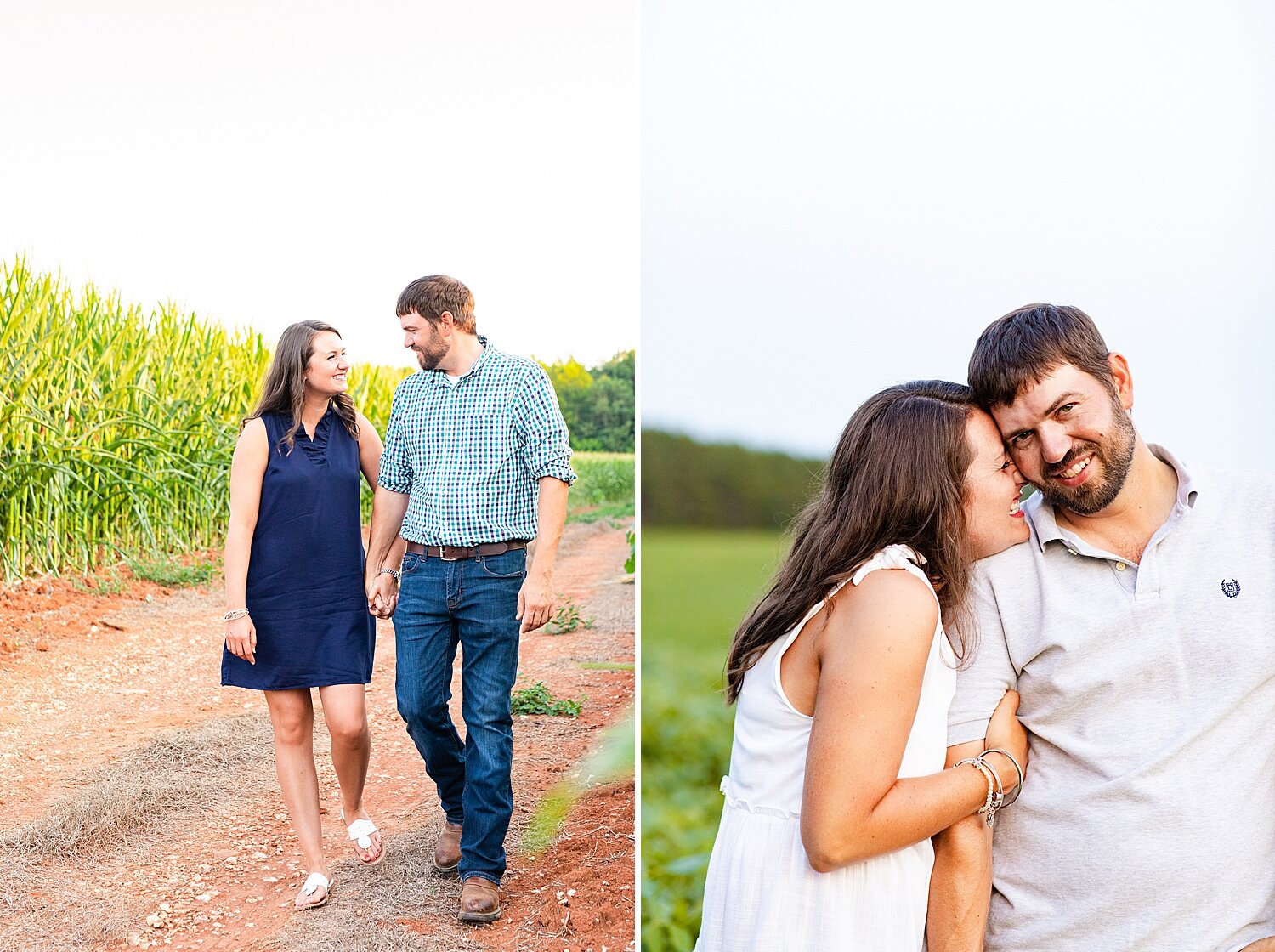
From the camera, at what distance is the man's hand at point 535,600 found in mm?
2480

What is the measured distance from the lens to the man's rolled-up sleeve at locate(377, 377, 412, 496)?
106 inches

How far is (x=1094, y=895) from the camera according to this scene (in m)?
1.41

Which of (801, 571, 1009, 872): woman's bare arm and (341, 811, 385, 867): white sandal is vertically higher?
(801, 571, 1009, 872): woman's bare arm

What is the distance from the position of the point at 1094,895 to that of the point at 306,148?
99.7 inches

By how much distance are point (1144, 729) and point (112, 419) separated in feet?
7.92

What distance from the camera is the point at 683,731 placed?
3674 millimetres

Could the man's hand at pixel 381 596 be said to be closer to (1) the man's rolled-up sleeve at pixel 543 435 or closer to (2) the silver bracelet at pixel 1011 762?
(1) the man's rolled-up sleeve at pixel 543 435

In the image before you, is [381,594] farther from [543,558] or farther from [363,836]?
[363,836]

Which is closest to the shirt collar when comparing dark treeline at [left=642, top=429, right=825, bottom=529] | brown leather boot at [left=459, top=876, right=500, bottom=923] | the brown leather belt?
the brown leather belt

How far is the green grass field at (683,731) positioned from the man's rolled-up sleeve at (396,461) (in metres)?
0.88

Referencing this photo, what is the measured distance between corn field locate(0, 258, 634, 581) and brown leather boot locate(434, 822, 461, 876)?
0.92 meters

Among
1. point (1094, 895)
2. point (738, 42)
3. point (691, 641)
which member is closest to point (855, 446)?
point (1094, 895)

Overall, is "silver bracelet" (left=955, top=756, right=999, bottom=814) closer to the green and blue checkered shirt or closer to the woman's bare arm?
the woman's bare arm

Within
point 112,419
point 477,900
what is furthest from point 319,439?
point 477,900
